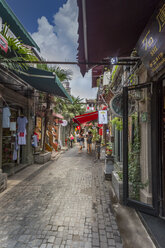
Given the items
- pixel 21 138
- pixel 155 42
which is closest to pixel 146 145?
pixel 155 42

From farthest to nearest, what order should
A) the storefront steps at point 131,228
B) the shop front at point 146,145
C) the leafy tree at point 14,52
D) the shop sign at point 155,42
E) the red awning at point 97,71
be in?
the red awning at point 97,71 < the leafy tree at point 14,52 < the shop front at point 146,145 < the storefront steps at point 131,228 < the shop sign at point 155,42

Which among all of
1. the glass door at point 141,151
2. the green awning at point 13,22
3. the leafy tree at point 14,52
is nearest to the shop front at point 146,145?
the glass door at point 141,151

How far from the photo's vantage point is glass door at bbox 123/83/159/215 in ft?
11.3

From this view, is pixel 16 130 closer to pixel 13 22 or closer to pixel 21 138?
pixel 21 138

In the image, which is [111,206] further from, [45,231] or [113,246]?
[45,231]

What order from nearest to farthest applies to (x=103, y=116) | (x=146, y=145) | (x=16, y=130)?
(x=146, y=145), (x=16, y=130), (x=103, y=116)

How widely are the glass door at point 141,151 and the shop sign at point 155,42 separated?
1114 mm

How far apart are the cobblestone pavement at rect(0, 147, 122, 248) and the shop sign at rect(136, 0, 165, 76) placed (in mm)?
3400

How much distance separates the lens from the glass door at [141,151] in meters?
3.45

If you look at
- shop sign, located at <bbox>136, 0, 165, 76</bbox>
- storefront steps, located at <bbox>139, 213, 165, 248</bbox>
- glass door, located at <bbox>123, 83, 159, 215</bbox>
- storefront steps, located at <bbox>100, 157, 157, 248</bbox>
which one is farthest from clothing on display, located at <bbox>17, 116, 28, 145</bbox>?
shop sign, located at <bbox>136, 0, 165, 76</bbox>

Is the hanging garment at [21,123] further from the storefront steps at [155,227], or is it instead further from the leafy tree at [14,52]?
the storefront steps at [155,227]

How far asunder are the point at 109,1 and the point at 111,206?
4.72 metres

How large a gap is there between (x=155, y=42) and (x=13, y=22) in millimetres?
4619

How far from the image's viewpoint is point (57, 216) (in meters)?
3.44
